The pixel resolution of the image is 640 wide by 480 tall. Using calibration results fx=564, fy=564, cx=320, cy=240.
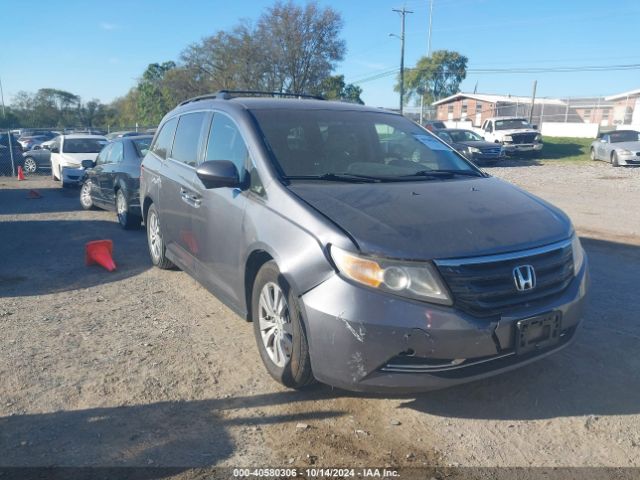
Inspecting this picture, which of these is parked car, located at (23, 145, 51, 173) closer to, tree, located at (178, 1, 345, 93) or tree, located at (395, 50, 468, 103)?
tree, located at (178, 1, 345, 93)

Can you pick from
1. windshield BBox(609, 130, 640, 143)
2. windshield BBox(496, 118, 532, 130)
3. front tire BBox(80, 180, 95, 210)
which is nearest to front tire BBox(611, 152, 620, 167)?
windshield BBox(609, 130, 640, 143)

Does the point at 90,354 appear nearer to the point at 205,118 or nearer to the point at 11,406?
the point at 11,406

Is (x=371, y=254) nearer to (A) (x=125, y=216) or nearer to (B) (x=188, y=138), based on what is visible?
(B) (x=188, y=138)

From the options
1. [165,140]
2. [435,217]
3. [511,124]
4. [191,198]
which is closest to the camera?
[435,217]

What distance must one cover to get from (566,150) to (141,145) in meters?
27.0

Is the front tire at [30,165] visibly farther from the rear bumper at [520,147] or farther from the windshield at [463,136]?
the rear bumper at [520,147]

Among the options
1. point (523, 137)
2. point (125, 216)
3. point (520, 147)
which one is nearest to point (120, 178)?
point (125, 216)

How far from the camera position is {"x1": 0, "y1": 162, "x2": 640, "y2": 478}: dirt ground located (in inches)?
117

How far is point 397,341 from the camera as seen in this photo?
116 inches

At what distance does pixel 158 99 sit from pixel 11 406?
6123 centimetres

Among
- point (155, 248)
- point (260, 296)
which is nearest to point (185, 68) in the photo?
point (155, 248)

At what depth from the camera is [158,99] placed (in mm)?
60500

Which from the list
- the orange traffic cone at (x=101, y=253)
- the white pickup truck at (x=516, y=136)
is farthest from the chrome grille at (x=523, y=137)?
the orange traffic cone at (x=101, y=253)

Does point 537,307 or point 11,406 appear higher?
point 537,307
